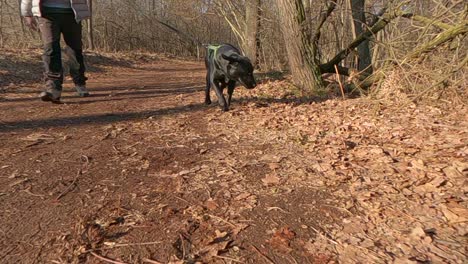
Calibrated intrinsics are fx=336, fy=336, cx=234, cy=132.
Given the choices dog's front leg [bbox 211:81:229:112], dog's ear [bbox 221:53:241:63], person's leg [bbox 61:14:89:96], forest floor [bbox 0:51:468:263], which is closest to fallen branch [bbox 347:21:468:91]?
forest floor [bbox 0:51:468:263]

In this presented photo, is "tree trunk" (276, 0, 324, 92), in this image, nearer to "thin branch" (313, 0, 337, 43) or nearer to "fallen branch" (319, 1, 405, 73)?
"thin branch" (313, 0, 337, 43)

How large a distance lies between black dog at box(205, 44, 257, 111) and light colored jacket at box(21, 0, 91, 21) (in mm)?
2006

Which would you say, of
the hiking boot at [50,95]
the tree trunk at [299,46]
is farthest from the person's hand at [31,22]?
the tree trunk at [299,46]

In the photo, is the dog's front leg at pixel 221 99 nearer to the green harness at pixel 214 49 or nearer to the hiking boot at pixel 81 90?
the green harness at pixel 214 49

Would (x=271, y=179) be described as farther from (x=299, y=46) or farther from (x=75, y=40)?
(x=75, y=40)

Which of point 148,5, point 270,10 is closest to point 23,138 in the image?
point 270,10

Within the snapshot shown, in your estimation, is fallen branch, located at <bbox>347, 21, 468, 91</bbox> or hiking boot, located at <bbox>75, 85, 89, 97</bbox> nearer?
fallen branch, located at <bbox>347, 21, 468, 91</bbox>

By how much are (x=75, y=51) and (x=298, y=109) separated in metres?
3.66

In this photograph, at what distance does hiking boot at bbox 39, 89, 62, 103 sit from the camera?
487cm

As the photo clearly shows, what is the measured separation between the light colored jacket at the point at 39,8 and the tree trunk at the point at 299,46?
3.22 metres

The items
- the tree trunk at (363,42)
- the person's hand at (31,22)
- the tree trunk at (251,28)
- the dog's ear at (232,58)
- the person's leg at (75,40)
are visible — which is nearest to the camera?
the dog's ear at (232,58)

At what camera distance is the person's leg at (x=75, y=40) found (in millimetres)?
5080

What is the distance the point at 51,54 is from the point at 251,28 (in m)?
6.94

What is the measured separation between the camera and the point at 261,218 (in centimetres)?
219
